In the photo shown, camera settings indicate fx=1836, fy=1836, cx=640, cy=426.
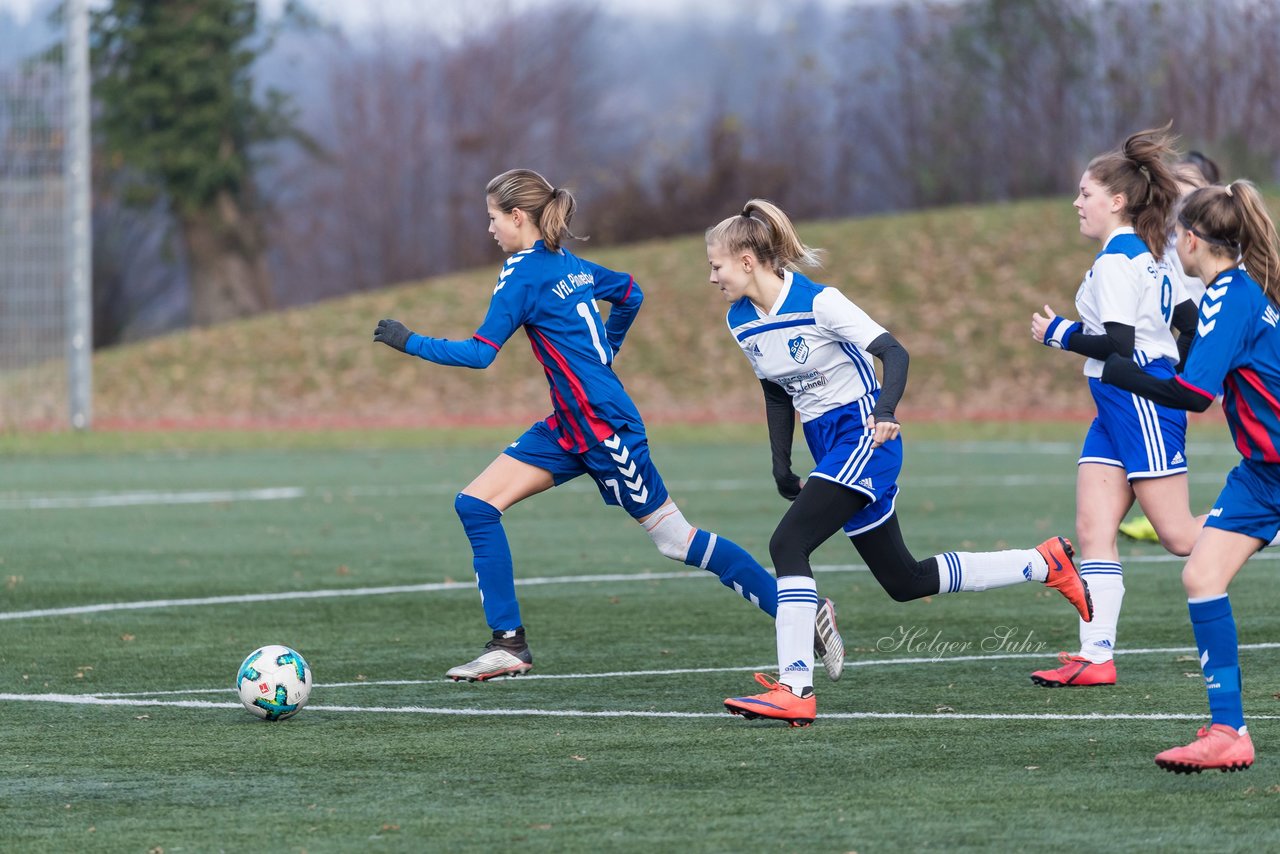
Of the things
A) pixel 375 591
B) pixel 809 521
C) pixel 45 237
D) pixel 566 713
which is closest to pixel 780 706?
pixel 809 521

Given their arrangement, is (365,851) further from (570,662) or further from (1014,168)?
(1014,168)

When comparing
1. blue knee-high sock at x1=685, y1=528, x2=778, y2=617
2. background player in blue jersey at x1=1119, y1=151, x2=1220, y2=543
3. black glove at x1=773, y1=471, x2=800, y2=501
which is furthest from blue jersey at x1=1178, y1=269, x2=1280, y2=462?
blue knee-high sock at x1=685, y1=528, x2=778, y2=617

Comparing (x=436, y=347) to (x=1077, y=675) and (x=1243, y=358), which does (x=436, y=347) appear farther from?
(x=1243, y=358)

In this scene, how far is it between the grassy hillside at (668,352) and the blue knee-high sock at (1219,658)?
22807 millimetres

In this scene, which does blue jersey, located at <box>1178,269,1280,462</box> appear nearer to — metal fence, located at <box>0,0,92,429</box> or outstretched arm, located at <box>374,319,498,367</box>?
outstretched arm, located at <box>374,319,498,367</box>

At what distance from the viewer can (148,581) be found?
10203 millimetres

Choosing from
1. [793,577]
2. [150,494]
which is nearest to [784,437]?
[793,577]

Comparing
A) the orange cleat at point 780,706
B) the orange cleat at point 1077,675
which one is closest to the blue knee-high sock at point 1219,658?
the orange cleat at point 780,706

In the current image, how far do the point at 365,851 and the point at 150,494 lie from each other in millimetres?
11899

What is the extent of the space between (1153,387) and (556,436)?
272 cm

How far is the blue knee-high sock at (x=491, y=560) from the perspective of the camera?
716 centimetres

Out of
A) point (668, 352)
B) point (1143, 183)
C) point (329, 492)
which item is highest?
point (668, 352)

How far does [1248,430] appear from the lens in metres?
5.12

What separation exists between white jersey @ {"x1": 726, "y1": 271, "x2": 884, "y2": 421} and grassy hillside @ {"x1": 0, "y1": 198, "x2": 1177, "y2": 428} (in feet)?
70.3
